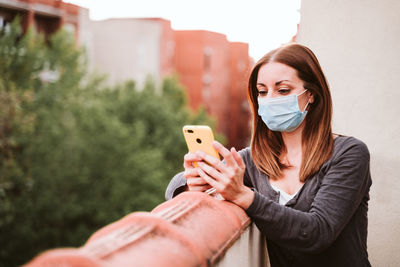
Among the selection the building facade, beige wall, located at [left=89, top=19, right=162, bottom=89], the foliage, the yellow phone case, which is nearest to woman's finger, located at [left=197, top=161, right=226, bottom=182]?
the yellow phone case

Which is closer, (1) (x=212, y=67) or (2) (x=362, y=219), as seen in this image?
(2) (x=362, y=219)

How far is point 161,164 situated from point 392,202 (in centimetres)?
1870

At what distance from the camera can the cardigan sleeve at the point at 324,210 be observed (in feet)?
5.55

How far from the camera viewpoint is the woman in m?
1.71

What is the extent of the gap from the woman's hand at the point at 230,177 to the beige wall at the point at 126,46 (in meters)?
29.1

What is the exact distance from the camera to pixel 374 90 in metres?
2.71

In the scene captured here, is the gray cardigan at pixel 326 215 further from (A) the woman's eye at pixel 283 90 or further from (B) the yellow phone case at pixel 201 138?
(A) the woman's eye at pixel 283 90

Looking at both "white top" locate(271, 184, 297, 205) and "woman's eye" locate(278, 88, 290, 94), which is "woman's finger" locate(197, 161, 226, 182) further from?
"woman's eye" locate(278, 88, 290, 94)

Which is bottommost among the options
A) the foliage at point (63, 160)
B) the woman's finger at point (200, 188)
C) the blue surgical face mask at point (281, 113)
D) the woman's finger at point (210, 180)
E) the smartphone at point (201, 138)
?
the foliage at point (63, 160)

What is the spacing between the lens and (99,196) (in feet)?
60.2

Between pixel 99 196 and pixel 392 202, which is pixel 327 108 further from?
pixel 99 196

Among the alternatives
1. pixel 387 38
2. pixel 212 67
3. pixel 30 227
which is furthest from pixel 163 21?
pixel 387 38

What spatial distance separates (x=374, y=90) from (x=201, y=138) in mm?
1315

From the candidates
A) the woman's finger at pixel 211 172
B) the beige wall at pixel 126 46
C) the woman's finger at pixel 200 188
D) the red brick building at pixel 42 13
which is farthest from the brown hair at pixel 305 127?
the beige wall at pixel 126 46
